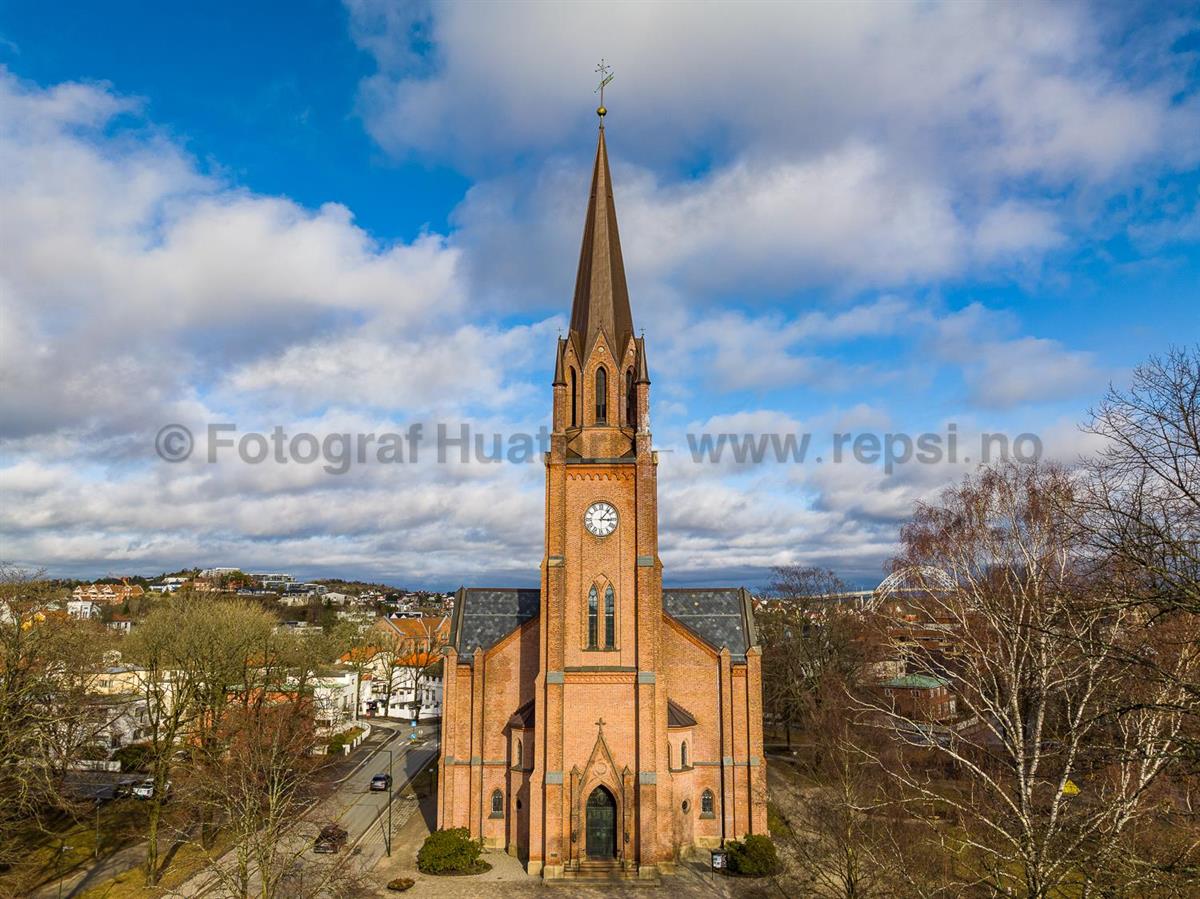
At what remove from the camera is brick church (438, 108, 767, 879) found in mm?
30141

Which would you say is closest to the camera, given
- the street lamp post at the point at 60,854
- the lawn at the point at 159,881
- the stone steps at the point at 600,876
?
the lawn at the point at 159,881

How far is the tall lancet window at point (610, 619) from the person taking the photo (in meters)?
31.5

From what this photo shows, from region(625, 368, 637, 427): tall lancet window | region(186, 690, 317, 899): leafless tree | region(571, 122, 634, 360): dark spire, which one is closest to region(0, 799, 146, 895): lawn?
region(186, 690, 317, 899): leafless tree

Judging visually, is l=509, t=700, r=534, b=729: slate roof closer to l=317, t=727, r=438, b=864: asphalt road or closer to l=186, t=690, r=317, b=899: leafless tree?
l=317, t=727, r=438, b=864: asphalt road

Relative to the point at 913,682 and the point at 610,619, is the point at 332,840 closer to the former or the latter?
the point at 610,619

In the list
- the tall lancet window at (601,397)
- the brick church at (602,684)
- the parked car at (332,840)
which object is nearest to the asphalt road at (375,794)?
the parked car at (332,840)

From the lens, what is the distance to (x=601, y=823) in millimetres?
30344

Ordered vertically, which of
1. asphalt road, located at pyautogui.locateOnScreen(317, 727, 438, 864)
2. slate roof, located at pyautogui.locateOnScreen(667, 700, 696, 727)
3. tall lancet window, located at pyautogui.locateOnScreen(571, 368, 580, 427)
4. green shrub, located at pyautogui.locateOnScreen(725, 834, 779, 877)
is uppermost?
tall lancet window, located at pyautogui.locateOnScreen(571, 368, 580, 427)

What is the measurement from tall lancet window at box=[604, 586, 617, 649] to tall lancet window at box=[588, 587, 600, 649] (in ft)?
1.11

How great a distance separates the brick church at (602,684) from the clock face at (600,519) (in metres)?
0.04

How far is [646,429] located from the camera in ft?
108

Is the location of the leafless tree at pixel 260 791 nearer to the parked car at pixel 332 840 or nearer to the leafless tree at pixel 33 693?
the parked car at pixel 332 840

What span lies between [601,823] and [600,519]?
12.2 metres

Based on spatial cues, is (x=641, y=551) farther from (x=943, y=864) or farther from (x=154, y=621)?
(x=154, y=621)
